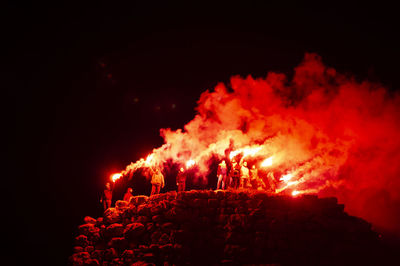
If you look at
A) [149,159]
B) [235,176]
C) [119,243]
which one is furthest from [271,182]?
[119,243]

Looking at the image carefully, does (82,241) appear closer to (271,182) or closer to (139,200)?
(139,200)

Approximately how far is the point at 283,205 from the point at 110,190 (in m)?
10.9

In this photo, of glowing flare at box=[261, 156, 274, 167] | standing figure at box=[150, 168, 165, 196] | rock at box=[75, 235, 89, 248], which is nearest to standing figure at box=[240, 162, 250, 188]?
glowing flare at box=[261, 156, 274, 167]

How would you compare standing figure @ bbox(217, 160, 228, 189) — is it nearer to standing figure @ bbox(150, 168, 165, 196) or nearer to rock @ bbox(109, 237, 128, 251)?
standing figure @ bbox(150, 168, 165, 196)

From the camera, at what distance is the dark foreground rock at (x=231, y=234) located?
531 inches


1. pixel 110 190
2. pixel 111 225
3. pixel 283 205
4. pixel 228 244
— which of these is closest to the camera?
A: pixel 228 244

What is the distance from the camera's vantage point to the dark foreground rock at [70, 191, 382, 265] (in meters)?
13.5

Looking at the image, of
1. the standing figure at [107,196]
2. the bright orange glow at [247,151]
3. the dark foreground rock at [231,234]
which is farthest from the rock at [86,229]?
the bright orange glow at [247,151]

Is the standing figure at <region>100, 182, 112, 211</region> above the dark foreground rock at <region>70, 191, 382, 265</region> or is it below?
above

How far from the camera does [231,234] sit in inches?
557

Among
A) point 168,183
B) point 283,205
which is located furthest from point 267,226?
point 168,183

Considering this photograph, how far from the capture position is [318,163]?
2209 centimetres

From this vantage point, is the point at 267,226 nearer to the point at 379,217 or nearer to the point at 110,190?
the point at 110,190

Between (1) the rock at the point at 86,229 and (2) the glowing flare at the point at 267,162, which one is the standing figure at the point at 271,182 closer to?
(2) the glowing flare at the point at 267,162
